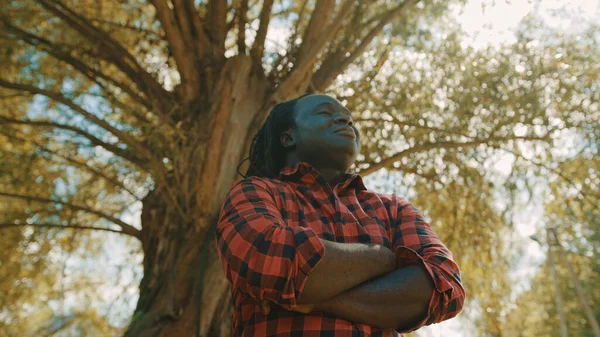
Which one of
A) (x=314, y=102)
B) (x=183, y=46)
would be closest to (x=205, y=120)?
(x=183, y=46)

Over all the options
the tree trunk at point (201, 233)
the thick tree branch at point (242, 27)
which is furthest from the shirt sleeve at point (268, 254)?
the thick tree branch at point (242, 27)

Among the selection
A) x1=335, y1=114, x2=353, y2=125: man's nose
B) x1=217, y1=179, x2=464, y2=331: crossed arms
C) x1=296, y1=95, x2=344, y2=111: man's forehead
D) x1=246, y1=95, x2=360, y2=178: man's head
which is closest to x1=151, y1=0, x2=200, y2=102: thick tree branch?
x1=246, y1=95, x2=360, y2=178: man's head

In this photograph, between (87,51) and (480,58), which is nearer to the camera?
(87,51)

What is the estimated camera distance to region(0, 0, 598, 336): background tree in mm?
3592

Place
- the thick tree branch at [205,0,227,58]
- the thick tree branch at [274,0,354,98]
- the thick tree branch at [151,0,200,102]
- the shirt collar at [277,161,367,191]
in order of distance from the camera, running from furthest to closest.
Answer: the thick tree branch at [205,0,227,58]
the thick tree branch at [151,0,200,102]
the thick tree branch at [274,0,354,98]
the shirt collar at [277,161,367,191]

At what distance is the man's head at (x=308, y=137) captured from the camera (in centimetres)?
209

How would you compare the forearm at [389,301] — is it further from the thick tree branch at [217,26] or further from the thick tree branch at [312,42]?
the thick tree branch at [217,26]

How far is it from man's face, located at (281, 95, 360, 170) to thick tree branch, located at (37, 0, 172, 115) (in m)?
2.31

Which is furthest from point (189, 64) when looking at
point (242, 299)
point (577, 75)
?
Answer: point (577, 75)

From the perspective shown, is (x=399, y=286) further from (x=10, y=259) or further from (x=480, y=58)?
(x=10, y=259)

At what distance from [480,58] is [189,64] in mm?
2955

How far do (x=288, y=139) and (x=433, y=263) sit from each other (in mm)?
890

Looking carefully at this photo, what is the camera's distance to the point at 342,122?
2.17 metres

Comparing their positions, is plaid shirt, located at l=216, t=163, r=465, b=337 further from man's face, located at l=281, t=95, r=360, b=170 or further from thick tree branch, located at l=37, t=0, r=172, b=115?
thick tree branch, located at l=37, t=0, r=172, b=115
